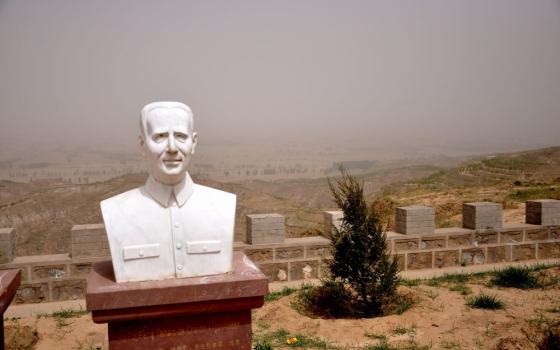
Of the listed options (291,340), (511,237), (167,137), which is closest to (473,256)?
(511,237)

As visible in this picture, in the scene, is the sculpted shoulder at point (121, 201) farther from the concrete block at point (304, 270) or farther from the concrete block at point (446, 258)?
the concrete block at point (446, 258)

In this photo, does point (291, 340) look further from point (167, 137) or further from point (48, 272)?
point (48, 272)

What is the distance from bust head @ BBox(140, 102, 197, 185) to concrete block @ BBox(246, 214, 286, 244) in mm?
3901

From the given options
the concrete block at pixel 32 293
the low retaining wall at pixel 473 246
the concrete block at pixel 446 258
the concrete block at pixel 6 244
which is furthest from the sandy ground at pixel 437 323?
the concrete block at pixel 6 244

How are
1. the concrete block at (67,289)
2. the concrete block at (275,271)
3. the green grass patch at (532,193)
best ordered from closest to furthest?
the concrete block at (67,289) < the concrete block at (275,271) < the green grass patch at (532,193)

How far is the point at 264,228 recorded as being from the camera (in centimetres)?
761

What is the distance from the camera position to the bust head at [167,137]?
3.60 m

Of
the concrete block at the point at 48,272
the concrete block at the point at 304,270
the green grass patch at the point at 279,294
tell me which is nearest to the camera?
the concrete block at the point at 48,272

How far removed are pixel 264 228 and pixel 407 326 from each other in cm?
265

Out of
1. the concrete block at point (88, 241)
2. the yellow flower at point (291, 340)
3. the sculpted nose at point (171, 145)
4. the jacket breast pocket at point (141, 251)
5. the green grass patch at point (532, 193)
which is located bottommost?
the yellow flower at point (291, 340)

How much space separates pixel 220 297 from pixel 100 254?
3.85 meters

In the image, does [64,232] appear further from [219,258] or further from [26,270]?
[219,258]

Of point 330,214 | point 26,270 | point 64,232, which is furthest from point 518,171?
point 26,270

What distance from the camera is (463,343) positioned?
17.2 ft
